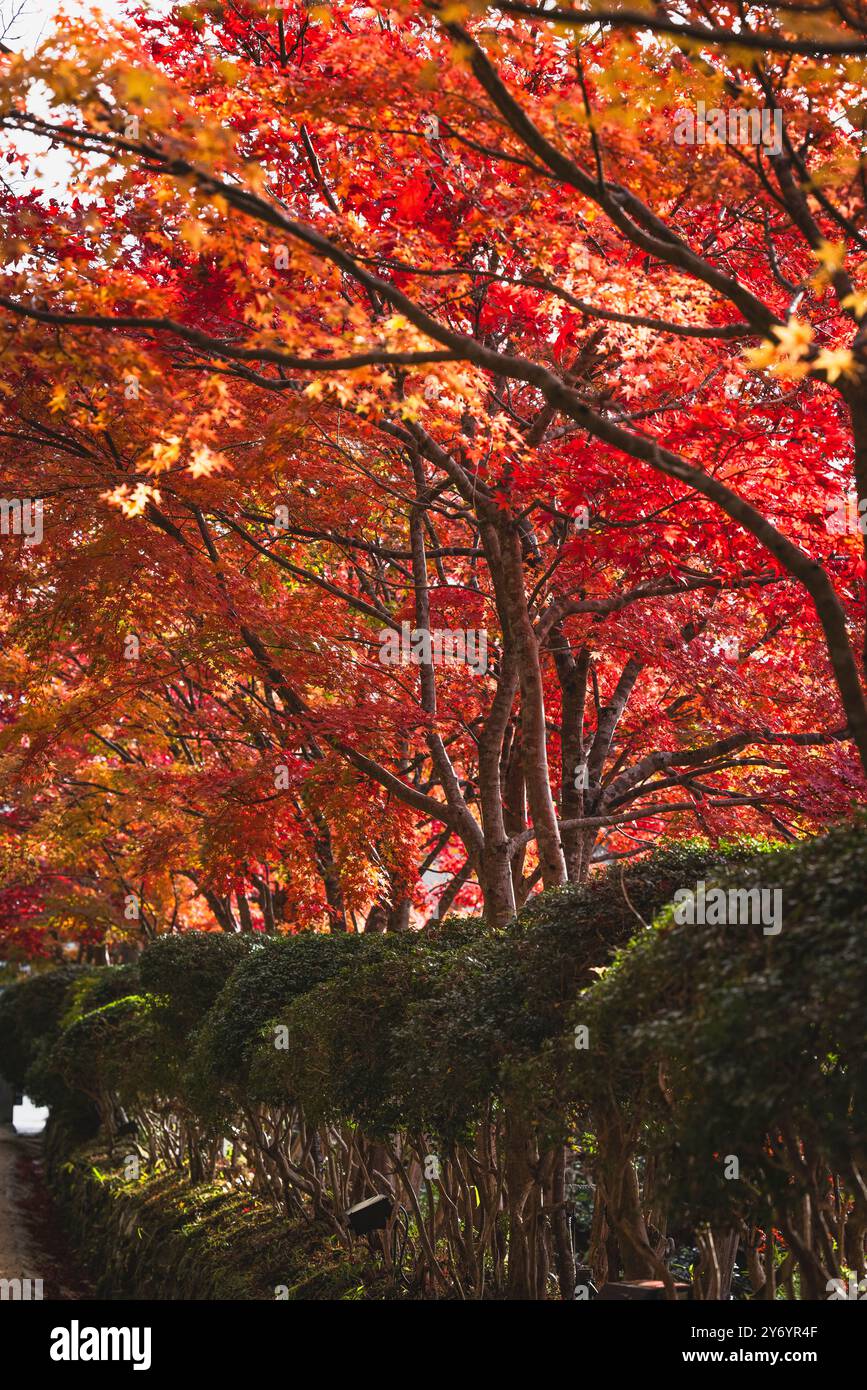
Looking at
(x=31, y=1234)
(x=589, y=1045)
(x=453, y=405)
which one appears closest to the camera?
(x=589, y=1045)

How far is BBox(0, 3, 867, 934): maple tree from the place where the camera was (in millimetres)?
4477

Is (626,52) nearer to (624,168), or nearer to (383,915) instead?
(624,168)

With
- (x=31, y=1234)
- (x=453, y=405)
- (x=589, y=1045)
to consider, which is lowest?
(x=31, y=1234)

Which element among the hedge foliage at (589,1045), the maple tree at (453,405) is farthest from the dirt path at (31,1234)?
the maple tree at (453,405)

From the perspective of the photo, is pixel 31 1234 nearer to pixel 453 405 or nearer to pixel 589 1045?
pixel 453 405

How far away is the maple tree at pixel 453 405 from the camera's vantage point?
4.48m

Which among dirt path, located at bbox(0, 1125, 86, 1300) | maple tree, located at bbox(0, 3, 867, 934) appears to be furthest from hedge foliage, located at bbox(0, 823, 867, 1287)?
dirt path, located at bbox(0, 1125, 86, 1300)

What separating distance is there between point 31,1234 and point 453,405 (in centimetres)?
1060

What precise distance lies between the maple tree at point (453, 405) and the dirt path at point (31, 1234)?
12.0ft

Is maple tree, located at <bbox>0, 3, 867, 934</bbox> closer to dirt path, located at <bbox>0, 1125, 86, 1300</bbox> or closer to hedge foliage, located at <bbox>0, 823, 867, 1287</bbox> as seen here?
hedge foliage, located at <bbox>0, 823, 867, 1287</bbox>

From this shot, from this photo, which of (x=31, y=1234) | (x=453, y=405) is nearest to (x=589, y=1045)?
(x=453, y=405)

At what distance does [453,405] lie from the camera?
6.09 metres

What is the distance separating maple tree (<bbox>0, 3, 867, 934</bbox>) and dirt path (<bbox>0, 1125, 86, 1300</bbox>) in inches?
144

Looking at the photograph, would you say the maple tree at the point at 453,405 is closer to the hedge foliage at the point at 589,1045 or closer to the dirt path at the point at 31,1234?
the hedge foliage at the point at 589,1045
